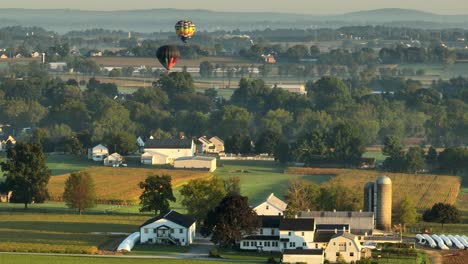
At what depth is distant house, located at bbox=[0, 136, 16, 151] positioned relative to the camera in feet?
311

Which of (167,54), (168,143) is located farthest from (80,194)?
(167,54)

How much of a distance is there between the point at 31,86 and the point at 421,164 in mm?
50272

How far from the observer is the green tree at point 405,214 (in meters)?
61.2

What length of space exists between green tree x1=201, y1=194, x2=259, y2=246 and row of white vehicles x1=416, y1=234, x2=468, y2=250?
5903 mm

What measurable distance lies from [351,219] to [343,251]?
16.5ft

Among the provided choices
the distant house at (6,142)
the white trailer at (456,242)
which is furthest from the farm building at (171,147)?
the white trailer at (456,242)

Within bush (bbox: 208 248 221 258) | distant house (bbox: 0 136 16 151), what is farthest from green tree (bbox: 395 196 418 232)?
distant house (bbox: 0 136 16 151)

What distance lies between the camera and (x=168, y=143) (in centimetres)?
8875

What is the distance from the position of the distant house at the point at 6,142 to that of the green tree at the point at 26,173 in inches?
1082

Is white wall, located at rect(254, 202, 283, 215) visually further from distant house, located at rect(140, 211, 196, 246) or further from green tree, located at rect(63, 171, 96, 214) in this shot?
green tree, located at rect(63, 171, 96, 214)

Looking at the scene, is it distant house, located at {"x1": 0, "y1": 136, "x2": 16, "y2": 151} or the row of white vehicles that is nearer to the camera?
the row of white vehicles

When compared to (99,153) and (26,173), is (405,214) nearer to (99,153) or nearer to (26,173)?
(26,173)

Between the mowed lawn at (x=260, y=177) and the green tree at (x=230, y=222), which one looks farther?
the mowed lawn at (x=260, y=177)

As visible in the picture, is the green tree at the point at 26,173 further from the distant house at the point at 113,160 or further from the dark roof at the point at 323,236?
the distant house at the point at 113,160
